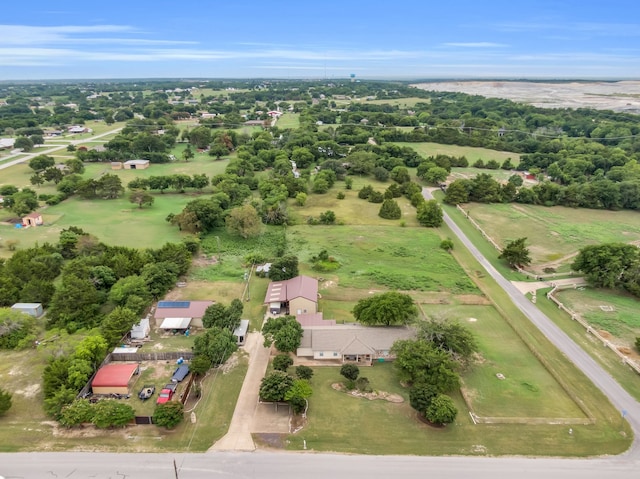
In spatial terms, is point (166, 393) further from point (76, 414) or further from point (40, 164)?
point (40, 164)

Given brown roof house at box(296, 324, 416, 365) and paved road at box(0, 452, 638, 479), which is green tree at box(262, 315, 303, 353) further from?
paved road at box(0, 452, 638, 479)

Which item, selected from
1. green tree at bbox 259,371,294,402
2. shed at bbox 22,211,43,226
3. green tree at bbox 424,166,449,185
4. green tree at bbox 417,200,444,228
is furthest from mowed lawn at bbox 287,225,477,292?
shed at bbox 22,211,43,226

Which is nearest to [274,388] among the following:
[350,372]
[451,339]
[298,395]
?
[298,395]

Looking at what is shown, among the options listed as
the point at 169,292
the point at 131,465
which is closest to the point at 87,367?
the point at 131,465

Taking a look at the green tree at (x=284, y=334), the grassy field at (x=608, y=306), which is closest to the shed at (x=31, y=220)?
the green tree at (x=284, y=334)

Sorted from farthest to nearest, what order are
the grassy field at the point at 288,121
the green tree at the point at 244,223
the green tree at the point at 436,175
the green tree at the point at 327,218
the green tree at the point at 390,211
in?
1. the grassy field at the point at 288,121
2. the green tree at the point at 436,175
3. the green tree at the point at 390,211
4. the green tree at the point at 327,218
5. the green tree at the point at 244,223

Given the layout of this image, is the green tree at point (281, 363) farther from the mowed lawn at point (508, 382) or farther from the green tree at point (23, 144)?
the green tree at point (23, 144)
